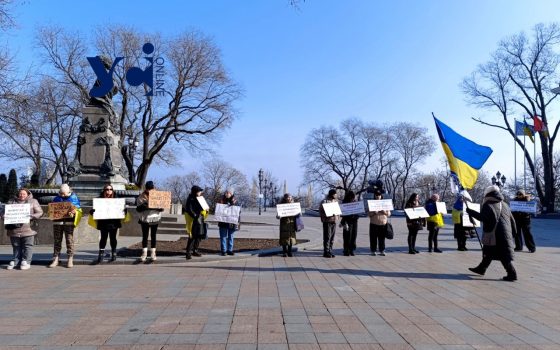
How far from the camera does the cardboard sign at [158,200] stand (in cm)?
1056

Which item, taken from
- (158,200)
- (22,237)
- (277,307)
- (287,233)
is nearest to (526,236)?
Result: (287,233)

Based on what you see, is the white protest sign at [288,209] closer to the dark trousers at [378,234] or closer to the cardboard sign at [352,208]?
the cardboard sign at [352,208]

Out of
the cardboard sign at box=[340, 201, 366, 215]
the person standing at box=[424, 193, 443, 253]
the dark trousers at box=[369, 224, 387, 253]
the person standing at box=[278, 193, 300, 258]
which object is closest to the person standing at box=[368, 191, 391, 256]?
the dark trousers at box=[369, 224, 387, 253]

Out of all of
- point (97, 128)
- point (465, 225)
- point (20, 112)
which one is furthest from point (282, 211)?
point (20, 112)

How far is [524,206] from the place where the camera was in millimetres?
14359

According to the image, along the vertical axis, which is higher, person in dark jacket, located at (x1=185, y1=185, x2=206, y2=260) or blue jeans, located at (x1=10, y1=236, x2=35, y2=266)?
person in dark jacket, located at (x1=185, y1=185, x2=206, y2=260)

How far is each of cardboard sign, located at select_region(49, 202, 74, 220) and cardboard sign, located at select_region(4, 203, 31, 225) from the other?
1.55 feet

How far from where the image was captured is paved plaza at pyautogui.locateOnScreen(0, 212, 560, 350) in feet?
16.3

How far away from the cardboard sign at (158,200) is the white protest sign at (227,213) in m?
1.48

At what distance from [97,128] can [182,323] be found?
13.7m

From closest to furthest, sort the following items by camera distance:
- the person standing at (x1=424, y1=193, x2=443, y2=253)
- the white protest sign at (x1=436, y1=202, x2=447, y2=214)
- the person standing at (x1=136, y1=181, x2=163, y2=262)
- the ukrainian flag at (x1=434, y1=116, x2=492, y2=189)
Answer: the person standing at (x1=136, y1=181, x2=163, y2=262) → the ukrainian flag at (x1=434, y1=116, x2=492, y2=189) → the person standing at (x1=424, y1=193, x2=443, y2=253) → the white protest sign at (x1=436, y1=202, x2=447, y2=214)

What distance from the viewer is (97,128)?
17359 millimetres

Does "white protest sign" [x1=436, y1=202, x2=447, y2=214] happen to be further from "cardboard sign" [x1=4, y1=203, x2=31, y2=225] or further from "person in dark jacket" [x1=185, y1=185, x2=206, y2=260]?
"cardboard sign" [x1=4, y1=203, x2=31, y2=225]

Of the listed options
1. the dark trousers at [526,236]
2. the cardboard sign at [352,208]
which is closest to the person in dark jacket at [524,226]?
the dark trousers at [526,236]
